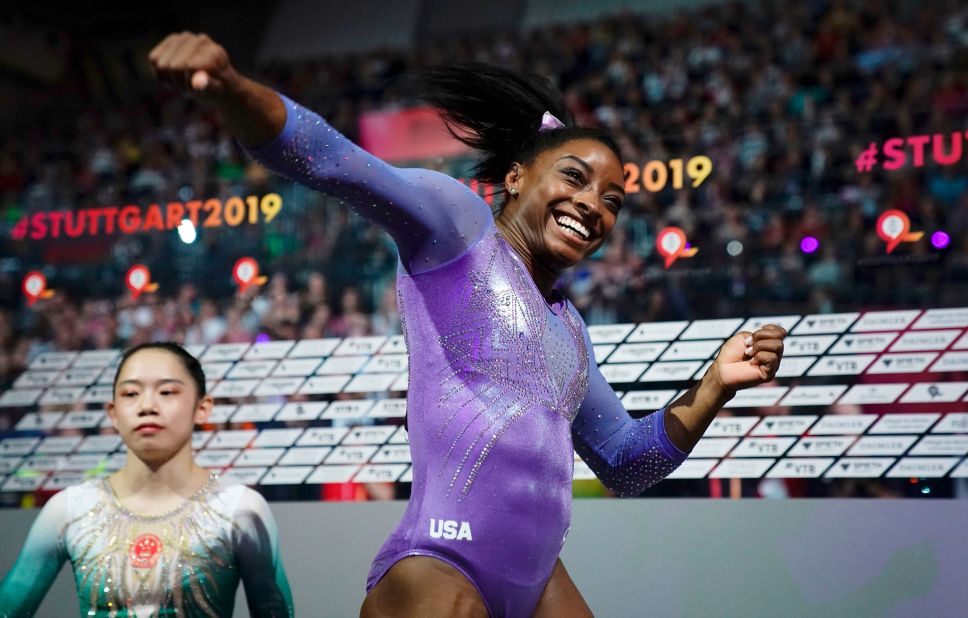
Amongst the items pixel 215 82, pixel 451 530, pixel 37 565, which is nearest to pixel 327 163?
pixel 215 82

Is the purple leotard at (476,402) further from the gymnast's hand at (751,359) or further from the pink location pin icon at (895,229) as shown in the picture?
the pink location pin icon at (895,229)

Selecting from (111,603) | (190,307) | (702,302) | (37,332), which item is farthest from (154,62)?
(37,332)

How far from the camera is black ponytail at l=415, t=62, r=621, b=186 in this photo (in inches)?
82.6

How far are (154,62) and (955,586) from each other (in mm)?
2526

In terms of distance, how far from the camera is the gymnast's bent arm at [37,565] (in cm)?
252

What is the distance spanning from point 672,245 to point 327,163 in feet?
6.37

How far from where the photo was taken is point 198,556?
2562 mm

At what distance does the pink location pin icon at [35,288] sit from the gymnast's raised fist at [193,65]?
284 cm

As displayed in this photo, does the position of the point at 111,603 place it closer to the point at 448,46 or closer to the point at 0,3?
the point at 448,46

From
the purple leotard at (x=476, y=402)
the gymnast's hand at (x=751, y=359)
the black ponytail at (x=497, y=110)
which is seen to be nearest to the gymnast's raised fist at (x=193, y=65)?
the purple leotard at (x=476, y=402)

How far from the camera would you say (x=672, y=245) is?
333cm

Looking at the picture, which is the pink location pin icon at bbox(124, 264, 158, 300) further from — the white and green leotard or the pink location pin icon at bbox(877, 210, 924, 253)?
the pink location pin icon at bbox(877, 210, 924, 253)

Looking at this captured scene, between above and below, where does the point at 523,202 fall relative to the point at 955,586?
above

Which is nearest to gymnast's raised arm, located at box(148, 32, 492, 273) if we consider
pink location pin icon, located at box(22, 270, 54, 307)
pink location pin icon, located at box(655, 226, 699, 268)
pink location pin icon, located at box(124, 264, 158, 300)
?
pink location pin icon, located at box(655, 226, 699, 268)
